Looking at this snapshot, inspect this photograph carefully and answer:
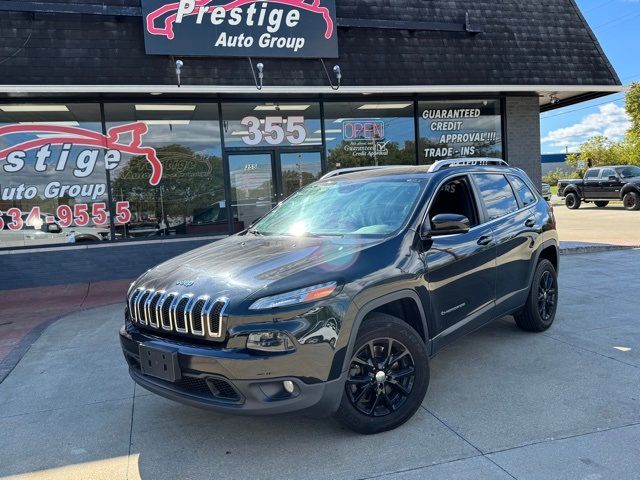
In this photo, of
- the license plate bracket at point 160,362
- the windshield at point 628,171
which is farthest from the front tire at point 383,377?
the windshield at point 628,171

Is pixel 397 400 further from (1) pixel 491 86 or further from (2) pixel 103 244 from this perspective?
(1) pixel 491 86

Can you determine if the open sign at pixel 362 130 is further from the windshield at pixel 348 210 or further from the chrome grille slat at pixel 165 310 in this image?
the chrome grille slat at pixel 165 310

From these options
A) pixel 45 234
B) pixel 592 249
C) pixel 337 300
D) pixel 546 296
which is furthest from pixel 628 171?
pixel 337 300

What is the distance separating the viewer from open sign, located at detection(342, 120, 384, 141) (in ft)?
35.8

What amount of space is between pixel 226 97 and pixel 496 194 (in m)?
6.62

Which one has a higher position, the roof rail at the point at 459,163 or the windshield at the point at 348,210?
the roof rail at the point at 459,163

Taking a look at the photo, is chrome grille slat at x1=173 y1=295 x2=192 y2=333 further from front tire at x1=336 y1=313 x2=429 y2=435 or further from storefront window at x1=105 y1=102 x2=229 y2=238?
storefront window at x1=105 y1=102 x2=229 y2=238

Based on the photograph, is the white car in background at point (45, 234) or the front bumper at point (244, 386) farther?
the white car in background at point (45, 234)

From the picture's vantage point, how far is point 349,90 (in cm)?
953

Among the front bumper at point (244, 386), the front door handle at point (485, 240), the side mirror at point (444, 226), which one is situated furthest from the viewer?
the front door handle at point (485, 240)

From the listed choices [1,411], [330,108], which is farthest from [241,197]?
[1,411]

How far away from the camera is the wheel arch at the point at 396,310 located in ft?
10.3

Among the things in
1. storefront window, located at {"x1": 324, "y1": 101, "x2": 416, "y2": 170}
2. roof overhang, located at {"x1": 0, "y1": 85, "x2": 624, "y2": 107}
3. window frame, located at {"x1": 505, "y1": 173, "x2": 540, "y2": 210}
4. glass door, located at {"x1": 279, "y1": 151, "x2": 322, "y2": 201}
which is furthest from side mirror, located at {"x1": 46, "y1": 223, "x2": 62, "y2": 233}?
window frame, located at {"x1": 505, "y1": 173, "x2": 540, "y2": 210}

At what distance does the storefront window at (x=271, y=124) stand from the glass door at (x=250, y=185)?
0.93 feet
